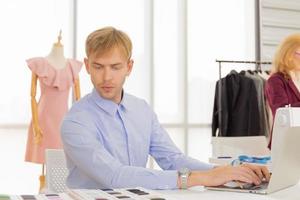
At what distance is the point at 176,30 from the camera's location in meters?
4.86

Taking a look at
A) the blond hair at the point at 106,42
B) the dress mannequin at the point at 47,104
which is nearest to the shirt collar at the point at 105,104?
the blond hair at the point at 106,42

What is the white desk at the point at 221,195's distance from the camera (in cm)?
127

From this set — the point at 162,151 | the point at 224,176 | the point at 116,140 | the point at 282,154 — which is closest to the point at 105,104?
the point at 116,140

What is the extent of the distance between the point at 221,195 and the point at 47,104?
2554 millimetres

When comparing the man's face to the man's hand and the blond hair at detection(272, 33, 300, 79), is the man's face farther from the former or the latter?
the blond hair at detection(272, 33, 300, 79)

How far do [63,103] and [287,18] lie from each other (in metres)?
2.82

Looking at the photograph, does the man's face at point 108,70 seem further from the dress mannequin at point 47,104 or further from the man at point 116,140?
the dress mannequin at point 47,104

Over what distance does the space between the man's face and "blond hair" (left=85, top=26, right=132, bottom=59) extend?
1cm

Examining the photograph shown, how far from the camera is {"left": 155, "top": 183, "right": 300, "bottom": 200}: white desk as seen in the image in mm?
1269

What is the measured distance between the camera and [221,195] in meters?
1.33

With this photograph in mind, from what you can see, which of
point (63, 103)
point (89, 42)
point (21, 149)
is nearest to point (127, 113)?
point (89, 42)

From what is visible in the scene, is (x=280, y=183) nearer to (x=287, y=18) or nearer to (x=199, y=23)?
(x=199, y=23)

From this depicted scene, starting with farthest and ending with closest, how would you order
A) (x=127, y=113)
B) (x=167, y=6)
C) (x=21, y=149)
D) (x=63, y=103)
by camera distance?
1. (x=167, y=6)
2. (x=21, y=149)
3. (x=63, y=103)
4. (x=127, y=113)

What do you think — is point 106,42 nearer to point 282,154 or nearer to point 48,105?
point 282,154
